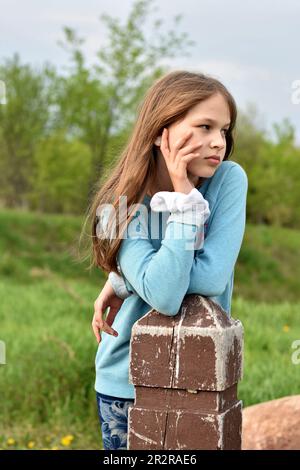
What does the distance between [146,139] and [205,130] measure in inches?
7.6

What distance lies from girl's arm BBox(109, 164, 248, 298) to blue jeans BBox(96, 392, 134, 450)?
34cm

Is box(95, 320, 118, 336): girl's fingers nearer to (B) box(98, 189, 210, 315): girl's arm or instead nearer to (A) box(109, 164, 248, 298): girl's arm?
(A) box(109, 164, 248, 298): girl's arm

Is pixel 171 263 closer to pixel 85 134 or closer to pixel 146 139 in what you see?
pixel 146 139

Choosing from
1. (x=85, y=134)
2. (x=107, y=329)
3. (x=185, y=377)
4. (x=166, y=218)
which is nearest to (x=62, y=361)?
(x=107, y=329)

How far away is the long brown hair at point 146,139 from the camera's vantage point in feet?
6.40

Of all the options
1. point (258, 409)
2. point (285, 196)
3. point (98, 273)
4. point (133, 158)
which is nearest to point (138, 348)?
point (133, 158)

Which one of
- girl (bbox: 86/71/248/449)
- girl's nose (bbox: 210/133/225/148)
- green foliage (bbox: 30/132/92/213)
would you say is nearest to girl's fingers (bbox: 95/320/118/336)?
girl (bbox: 86/71/248/449)

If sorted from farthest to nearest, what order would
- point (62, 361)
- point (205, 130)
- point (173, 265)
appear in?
point (62, 361), point (205, 130), point (173, 265)

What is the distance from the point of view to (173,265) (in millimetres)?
1812

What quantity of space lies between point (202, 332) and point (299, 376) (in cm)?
324

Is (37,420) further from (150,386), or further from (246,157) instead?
(246,157)

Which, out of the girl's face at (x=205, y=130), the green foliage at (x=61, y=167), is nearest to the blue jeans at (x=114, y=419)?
the girl's face at (x=205, y=130)

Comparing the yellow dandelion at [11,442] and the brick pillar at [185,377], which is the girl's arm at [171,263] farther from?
the yellow dandelion at [11,442]

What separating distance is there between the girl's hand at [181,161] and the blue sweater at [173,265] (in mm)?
111
